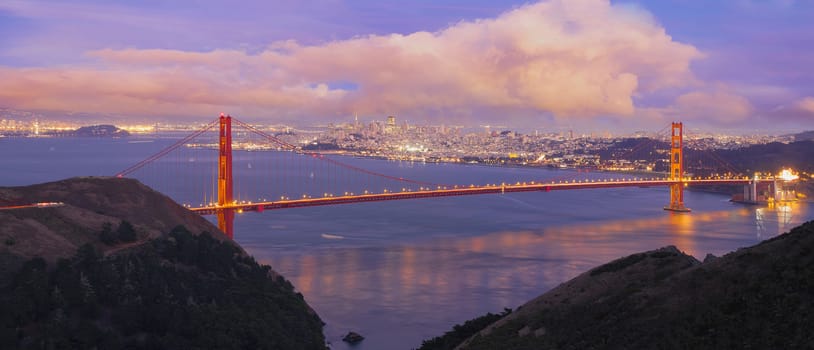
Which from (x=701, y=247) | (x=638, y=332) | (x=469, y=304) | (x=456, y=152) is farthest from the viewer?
(x=456, y=152)

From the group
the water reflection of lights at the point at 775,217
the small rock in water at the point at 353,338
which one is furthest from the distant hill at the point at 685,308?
the water reflection of lights at the point at 775,217

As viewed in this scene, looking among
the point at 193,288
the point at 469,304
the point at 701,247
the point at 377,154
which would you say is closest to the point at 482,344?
the point at 193,288

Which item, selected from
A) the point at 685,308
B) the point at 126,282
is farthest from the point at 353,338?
the point at 685,308

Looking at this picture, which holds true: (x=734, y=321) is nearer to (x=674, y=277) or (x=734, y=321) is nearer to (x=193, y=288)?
(x=674, y=277)

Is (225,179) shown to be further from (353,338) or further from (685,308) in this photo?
(685,308)

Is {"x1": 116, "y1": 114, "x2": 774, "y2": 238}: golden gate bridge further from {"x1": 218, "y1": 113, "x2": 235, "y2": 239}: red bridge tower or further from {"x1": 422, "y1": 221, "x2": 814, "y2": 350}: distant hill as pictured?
{"x1": 422, "y1": 221, "x2": 814, "y2": 350}: distant hill

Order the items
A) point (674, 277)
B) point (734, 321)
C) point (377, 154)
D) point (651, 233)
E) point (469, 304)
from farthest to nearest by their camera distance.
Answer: point (377, 154) → point (651, 233) → point (469, 304) → point (674, 277) → point (734, 321)
